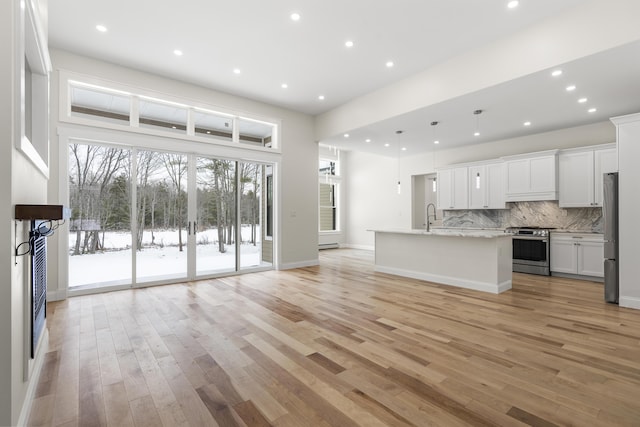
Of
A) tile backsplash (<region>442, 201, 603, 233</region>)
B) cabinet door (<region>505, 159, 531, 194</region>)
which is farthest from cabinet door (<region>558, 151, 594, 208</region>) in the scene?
cabinet door (<region>505, 159, 531, 194</region>)

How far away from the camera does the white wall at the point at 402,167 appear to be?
620 cm

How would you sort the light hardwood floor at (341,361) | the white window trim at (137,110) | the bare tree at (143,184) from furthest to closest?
the bare tree at (143,184)
the white window trim at (137,110)
the light hardwood floor at (341,361)

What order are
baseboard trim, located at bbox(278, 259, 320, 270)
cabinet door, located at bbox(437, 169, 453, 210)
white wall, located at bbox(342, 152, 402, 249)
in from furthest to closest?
1. white wall, located at bbox(342, 152, 402, 249)
2. cabinet door, located at bbox(437, 169, 453, 210)
3. baseboard trim, located at bbox(278, 259, 320, 270)

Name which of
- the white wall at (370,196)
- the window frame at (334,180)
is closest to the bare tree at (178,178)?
the window frame at (334,180)

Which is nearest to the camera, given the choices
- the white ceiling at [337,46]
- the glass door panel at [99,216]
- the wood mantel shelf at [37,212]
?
the wood mantel shelf at [37,212]

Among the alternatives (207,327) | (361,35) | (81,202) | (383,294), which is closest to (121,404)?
(207,327)

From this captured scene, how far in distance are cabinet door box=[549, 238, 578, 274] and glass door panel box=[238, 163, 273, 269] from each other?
5.95m

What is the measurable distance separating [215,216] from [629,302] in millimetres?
6623

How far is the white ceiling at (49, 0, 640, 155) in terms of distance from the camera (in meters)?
3.52

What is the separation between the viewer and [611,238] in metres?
4.18

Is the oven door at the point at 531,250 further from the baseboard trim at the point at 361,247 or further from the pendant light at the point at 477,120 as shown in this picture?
the baseboard trim at the point at 361,247

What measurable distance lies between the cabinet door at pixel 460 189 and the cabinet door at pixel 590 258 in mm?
2470

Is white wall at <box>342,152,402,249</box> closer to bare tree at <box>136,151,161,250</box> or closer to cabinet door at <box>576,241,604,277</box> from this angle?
cabinet door at <box>576,241,604,277</box>

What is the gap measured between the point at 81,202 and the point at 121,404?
3954 millimetres
